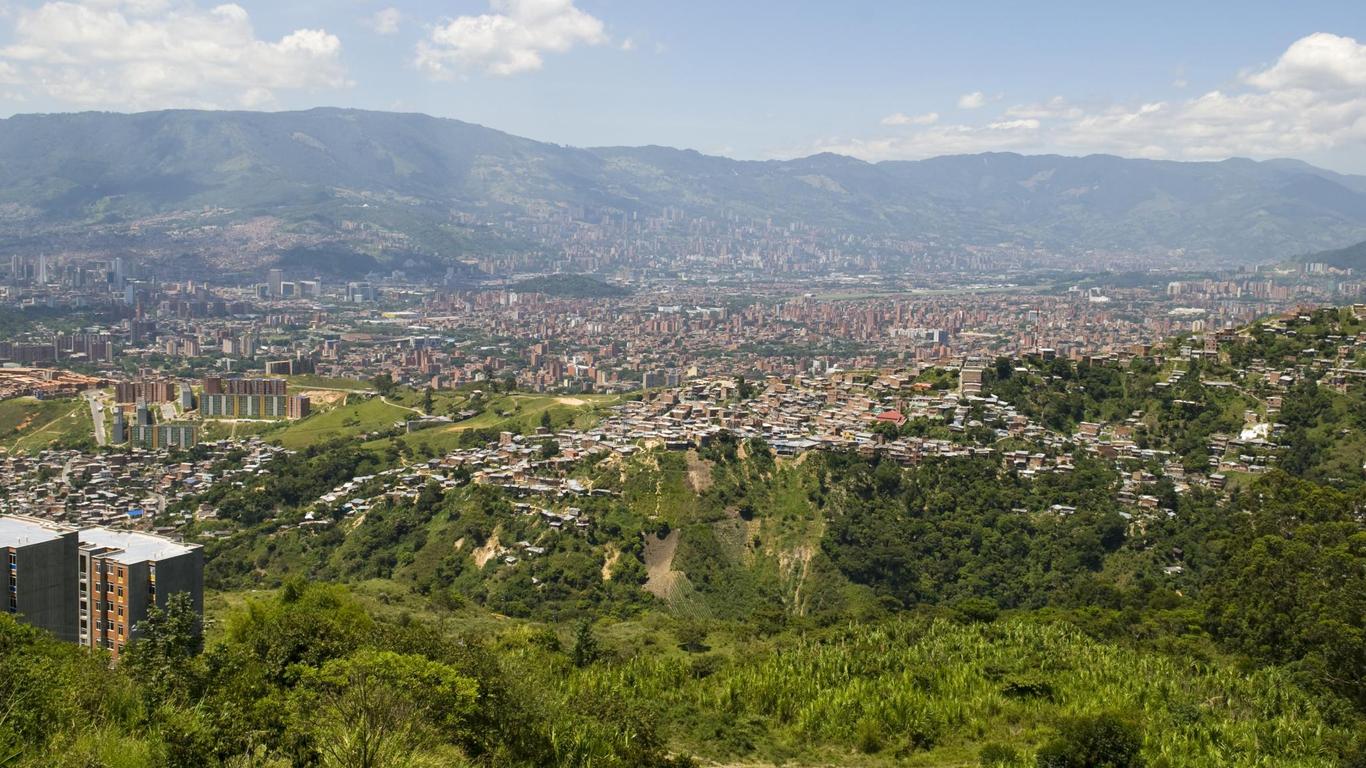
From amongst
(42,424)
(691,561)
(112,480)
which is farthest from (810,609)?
(42,424)

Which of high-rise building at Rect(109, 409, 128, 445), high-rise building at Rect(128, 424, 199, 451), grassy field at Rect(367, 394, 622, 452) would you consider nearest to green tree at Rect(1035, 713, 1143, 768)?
grassy field at Rect(367, 394, 622, 452)

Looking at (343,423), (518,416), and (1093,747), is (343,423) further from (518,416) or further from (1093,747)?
(1093,747)

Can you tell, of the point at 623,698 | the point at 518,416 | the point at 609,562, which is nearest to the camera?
the point at 623,698

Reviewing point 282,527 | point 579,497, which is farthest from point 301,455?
point 579,497

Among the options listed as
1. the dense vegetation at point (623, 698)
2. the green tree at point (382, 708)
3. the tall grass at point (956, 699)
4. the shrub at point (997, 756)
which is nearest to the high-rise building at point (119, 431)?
the dense vegetation at point (623, 698)

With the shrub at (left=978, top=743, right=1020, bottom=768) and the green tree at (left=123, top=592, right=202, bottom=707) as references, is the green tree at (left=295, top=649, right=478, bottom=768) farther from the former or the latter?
the shrub at (left=978, top=743, right=1020, bottom=768)

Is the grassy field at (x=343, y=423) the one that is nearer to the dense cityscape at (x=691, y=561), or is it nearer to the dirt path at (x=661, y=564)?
the dense cityscape at (x=691, y=561)

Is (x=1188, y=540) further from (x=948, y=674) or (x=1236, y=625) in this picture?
(x=948, y=674)
